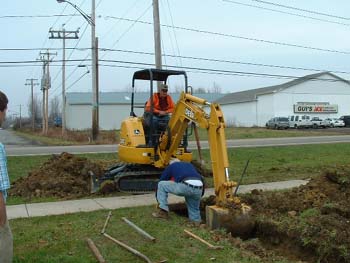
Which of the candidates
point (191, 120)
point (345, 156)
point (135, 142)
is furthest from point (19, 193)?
point (345, 156)

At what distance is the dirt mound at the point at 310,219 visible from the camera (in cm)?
692

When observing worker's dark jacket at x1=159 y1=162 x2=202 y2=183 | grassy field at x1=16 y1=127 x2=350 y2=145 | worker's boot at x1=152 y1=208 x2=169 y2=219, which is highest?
grassy field at x1=16 y1=127 x2=350 y2=145

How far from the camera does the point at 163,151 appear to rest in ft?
38.3

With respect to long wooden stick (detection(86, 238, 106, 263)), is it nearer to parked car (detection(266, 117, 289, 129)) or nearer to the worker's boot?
the worker's boot

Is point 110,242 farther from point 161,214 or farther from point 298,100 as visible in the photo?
point 298,100

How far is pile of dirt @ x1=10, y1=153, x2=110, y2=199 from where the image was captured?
1213cm

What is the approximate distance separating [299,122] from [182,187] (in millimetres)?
60399

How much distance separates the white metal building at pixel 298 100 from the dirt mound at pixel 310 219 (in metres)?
62.4

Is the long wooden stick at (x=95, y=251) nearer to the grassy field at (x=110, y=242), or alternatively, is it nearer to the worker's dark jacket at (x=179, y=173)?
the grassy field at (x=110, y=242)

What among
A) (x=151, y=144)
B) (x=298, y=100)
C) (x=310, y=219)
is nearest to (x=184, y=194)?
(x=310, y=219)

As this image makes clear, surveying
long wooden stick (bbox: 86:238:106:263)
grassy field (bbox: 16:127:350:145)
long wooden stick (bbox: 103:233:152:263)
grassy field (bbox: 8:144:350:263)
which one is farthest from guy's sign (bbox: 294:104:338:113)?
long wooden stick (bbox: 86:238:106:263)

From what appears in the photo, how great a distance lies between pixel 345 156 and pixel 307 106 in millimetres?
54876

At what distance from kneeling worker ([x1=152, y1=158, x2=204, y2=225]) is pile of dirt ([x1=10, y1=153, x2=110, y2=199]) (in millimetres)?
3573

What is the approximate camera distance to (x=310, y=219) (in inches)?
309
